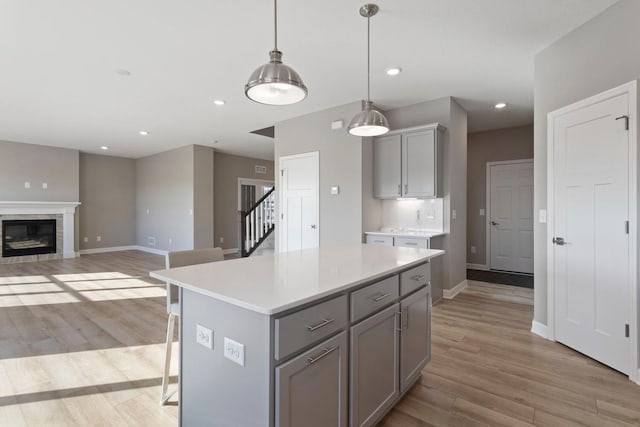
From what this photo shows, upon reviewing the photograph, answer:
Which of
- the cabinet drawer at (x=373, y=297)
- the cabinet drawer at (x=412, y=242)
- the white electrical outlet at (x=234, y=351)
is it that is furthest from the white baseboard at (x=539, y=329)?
the white electrical outlet at (x=234, y=351)

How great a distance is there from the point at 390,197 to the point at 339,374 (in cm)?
334

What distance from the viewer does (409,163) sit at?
425 centimetres

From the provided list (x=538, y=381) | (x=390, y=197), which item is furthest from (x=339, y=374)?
(x=390, y=197)

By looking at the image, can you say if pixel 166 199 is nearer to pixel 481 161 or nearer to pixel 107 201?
pixel 107 201

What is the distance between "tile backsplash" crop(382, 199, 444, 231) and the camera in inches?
171

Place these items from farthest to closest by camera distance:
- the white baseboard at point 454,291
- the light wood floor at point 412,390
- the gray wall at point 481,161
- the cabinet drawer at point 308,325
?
the gray wall at point 481,161 → the white baseboard at point 454,291 → the light wood floor at point 412,390 → the cabinet drawer at point 308,325

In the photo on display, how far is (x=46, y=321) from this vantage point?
3.31 meters

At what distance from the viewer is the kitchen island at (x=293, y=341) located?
3.77 feet

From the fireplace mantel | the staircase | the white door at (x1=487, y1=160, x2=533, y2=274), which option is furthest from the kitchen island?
the fireplace mantel

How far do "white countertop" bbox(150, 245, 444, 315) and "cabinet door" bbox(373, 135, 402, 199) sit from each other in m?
2.22

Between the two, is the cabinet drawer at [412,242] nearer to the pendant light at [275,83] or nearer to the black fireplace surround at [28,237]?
the pendant light at [275,83]

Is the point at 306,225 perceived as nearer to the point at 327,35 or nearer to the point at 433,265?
the point at 433,265

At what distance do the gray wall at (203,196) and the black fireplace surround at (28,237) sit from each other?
3.49 meters

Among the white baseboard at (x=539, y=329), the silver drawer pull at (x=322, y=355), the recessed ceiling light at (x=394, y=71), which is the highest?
the recessed ceiling light at (x=394, y=71)
